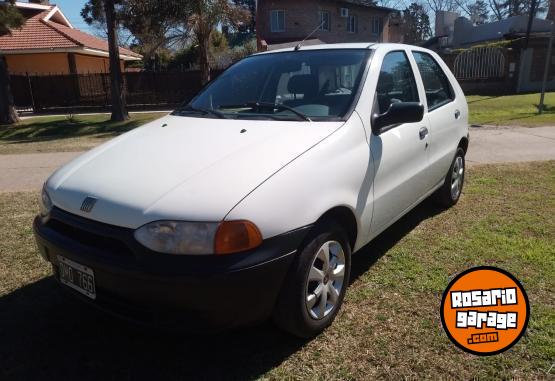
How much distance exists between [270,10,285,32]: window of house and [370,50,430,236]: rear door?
30.0 m

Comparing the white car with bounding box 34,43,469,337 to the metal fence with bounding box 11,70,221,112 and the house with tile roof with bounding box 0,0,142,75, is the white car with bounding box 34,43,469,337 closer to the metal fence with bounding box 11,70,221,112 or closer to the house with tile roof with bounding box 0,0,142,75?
the metal fence with bounding box 11,70,221,112

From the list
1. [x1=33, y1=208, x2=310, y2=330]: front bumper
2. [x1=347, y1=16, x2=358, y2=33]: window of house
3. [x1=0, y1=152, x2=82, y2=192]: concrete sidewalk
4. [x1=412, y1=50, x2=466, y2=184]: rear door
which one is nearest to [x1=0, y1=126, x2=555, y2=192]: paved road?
[x1=0, y1=152, x2=82, y2=192]: concrete sidewalk

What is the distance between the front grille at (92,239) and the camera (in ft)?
7.63

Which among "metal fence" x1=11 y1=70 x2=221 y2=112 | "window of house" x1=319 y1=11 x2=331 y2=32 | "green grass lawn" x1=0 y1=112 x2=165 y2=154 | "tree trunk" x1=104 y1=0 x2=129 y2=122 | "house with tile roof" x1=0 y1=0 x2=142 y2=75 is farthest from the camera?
"window of house" x1=319 y1=11 x2=331 y2=32

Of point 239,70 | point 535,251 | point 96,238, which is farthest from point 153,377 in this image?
point 535,251

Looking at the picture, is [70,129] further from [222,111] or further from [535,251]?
[535,251]

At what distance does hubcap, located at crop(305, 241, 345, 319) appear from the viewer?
261cm

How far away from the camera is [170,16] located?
1491cm

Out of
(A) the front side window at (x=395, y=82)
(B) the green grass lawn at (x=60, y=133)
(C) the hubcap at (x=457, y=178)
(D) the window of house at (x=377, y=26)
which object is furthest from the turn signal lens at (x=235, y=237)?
(D) the window of house at (x=377, y=26)

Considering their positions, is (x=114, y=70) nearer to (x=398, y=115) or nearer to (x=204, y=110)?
(x=204, y=110)

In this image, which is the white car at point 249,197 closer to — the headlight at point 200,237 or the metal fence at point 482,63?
the headlight at point 200,237

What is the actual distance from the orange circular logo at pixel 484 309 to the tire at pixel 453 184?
248 cm

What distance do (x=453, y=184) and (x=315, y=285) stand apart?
2896 mm

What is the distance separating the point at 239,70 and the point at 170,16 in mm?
12216
